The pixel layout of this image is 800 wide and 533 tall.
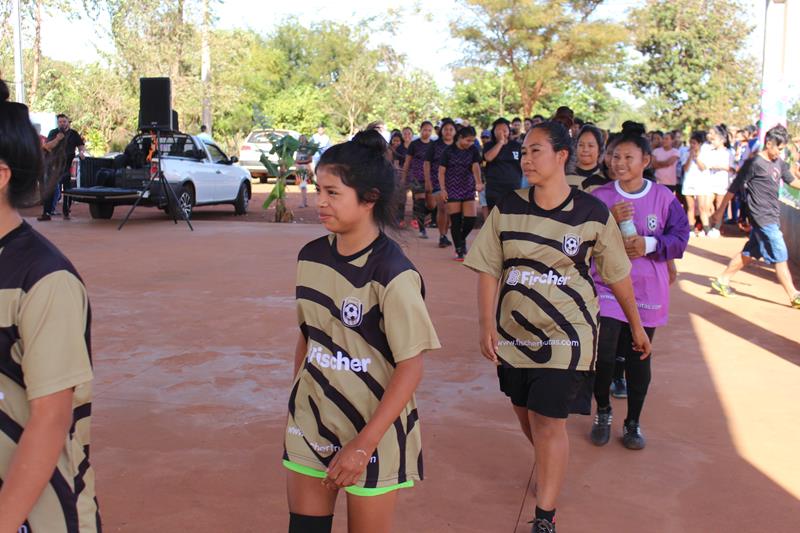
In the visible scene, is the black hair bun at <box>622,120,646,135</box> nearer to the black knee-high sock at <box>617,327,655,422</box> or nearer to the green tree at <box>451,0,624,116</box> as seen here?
the black knee-high sock at <box>617,327,655,422</box>

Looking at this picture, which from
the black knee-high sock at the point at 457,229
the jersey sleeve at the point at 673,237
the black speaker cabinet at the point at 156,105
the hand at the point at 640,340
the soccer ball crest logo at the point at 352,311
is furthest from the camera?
the black speaker cabinet at the point at 156,105

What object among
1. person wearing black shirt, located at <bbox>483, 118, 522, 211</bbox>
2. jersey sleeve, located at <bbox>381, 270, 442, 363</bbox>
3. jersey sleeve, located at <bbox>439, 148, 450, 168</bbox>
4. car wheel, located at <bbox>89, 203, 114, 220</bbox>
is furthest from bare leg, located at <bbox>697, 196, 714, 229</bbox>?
jersey sleeve, located at <bbox>381, 270, 442, 363</bbox>

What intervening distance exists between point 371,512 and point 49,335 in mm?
1100

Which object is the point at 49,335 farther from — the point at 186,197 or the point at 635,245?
the point at 186,197

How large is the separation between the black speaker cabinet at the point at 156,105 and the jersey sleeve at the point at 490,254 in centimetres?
1301

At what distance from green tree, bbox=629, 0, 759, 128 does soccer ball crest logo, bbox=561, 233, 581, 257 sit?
41119 millimetres

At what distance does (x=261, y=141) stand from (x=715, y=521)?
23.8 m

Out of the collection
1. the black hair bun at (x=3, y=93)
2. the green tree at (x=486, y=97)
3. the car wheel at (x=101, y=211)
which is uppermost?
the green tree at (x=486, y=97)

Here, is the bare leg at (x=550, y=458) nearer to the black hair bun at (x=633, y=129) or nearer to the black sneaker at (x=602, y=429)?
the black sneaker at (x=602, y=429)

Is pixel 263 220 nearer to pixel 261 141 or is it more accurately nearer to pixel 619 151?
pixel 261 141

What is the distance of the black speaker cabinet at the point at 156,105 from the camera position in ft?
51.6

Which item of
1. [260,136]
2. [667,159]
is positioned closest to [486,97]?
[260,136]

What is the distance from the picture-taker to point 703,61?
42500 mm

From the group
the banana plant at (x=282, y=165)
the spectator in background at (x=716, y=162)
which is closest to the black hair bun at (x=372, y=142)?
the spectator in background at (x=716, y=162)
